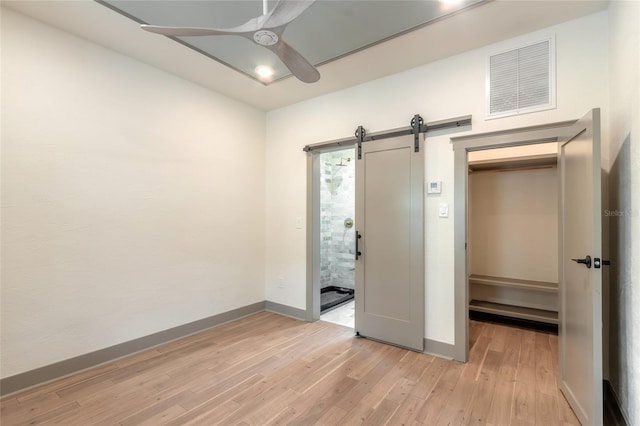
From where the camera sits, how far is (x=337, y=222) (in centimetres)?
559

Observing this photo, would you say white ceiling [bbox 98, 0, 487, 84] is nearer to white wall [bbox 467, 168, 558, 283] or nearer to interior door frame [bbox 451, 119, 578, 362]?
interior door frame [bbox 451, 119, 578, 362]

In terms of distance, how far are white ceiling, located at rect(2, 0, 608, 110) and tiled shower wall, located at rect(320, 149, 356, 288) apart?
2114 millimetres

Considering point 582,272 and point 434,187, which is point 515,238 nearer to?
point 434,187

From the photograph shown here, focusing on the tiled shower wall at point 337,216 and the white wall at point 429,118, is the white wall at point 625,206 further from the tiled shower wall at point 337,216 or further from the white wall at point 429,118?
the tiled shower wall at point 337,216

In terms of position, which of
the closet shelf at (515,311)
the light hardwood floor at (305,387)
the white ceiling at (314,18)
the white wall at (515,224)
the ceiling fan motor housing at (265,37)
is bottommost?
the light hardwood floor at (305,387)

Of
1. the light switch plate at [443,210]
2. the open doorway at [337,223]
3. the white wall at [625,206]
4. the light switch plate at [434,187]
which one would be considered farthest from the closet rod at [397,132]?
the open doorway at [337,223]

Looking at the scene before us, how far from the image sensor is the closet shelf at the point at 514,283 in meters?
3.48

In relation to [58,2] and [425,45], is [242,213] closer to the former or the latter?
[58,2]

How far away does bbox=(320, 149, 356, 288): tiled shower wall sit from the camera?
5.41 meters

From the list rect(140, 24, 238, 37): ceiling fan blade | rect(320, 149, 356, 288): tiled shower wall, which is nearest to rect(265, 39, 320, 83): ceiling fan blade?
rect(140, 24, 238, 37): ceiling fan blade

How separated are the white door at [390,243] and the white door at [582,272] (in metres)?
1.13

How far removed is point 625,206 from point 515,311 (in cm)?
229

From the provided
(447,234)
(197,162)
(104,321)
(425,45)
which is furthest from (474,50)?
→ (104,321)

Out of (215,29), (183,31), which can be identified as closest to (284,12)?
(215,29)
